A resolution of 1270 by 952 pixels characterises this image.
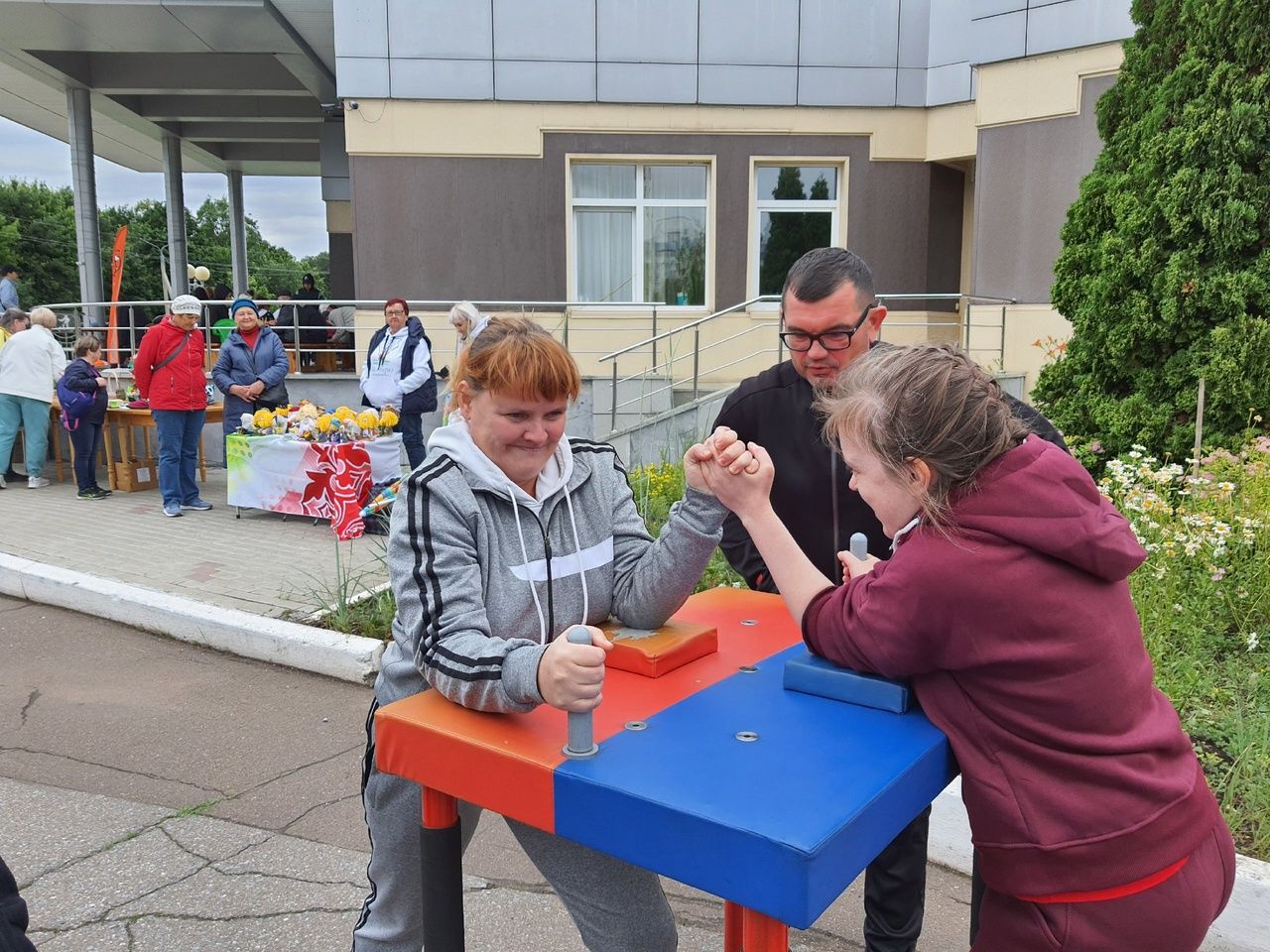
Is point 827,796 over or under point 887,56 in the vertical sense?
under

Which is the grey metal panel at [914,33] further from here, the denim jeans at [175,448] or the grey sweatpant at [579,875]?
the grey sweatpant at [579,875]

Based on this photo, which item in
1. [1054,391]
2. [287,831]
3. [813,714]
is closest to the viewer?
[813,714]

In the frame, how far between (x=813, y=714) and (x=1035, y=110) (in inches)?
471

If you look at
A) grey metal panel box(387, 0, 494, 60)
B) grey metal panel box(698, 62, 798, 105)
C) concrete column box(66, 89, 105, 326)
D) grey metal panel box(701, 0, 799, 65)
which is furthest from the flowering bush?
concrete column box(66, 89, 105, 326)

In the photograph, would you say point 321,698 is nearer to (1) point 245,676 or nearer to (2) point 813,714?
(1) point 245,676

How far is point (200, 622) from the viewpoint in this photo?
18.1 feet

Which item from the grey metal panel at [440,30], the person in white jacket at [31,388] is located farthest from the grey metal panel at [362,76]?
the person in white jacket at [31,388]

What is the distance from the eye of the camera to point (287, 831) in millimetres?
3500

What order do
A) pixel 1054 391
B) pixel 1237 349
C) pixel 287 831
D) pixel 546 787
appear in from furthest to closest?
pixel 1054 391
pixel 1237 349
pixel 287 831
pixel 546 787

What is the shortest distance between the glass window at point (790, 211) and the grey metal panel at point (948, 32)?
1.89 metres

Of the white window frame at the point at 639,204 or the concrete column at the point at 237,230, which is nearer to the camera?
the white window frame at the point at 639,204

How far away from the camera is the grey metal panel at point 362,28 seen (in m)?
12.9

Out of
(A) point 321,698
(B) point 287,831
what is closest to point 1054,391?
(A) point 321,698

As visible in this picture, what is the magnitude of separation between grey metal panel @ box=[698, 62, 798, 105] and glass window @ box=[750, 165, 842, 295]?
2.97ft
